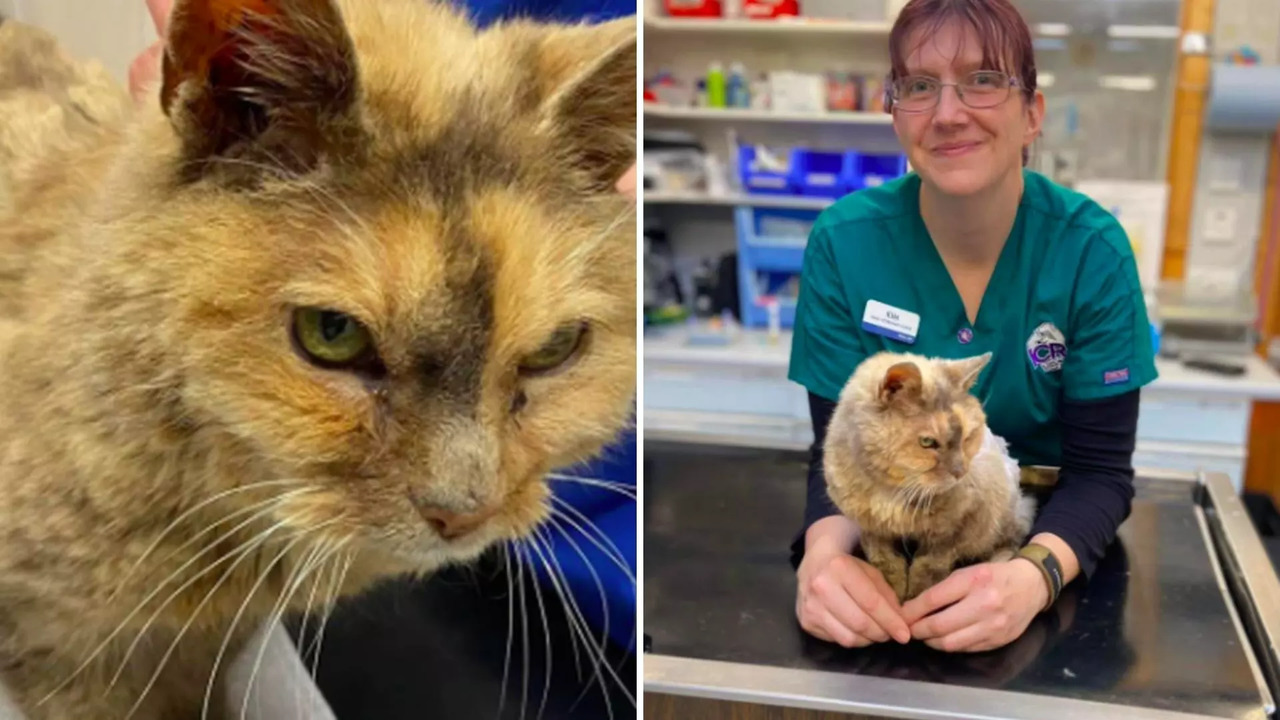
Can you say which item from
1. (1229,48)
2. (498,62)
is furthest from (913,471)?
(1229,48)

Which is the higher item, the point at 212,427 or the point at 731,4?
the point at 731,4

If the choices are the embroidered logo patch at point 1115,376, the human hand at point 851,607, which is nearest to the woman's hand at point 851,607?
the human hand at point 851,607

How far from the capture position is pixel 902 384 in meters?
0.75

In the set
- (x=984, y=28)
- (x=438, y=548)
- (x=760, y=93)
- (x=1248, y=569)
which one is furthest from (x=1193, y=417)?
(x=438, y=548)

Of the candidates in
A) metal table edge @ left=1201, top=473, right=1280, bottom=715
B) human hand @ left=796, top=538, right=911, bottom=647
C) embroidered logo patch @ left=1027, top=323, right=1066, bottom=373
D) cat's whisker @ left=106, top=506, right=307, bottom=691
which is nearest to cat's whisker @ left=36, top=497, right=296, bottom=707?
cat's whisker @ left=106, top=506, right=307, bottom=691

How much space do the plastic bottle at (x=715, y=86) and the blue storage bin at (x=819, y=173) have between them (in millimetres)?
123

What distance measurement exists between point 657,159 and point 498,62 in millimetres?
672

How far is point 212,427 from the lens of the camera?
46cm

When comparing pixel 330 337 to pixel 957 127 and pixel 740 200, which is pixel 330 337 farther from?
pixel 740 200

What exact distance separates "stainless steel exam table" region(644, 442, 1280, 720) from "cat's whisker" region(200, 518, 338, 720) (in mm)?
309

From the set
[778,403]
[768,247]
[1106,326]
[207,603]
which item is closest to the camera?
[207,603]

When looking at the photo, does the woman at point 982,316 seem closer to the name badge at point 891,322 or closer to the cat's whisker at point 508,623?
the name badge at point 891,322

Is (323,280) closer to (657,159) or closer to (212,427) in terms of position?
(212,427)

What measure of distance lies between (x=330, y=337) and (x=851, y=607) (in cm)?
51
